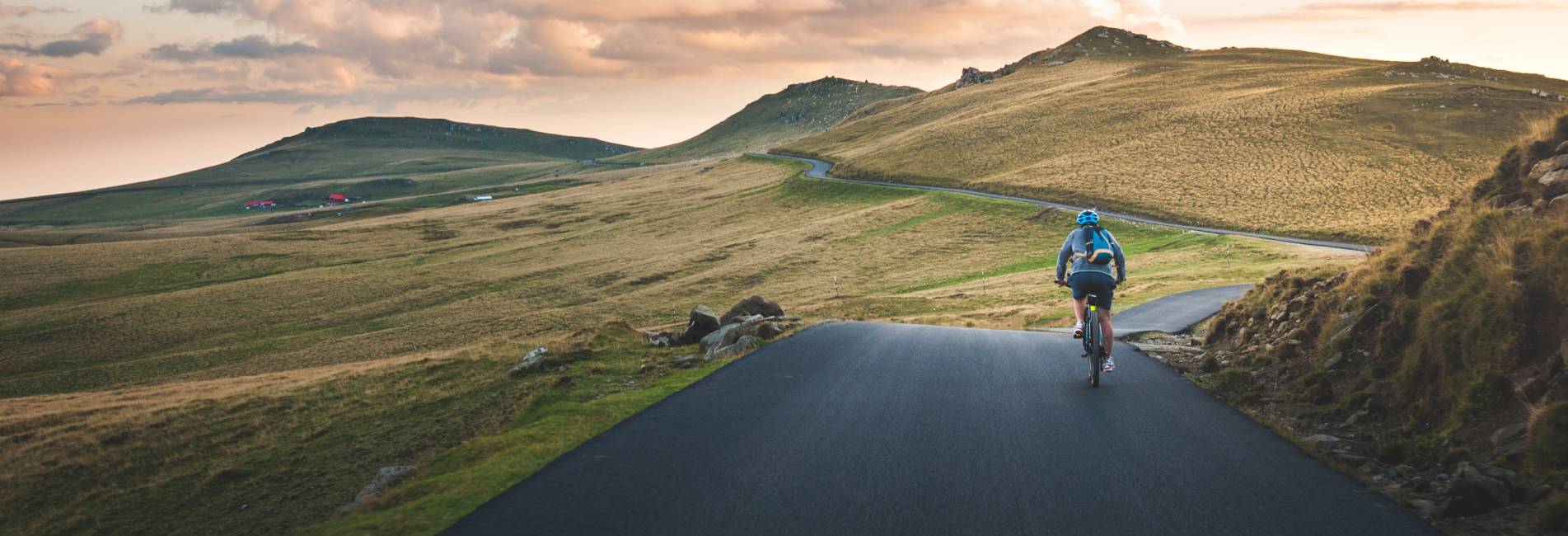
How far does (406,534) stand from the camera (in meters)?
7.79

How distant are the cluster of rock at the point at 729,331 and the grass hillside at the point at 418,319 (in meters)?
1.44

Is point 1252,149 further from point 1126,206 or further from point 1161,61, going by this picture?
point 1161,61

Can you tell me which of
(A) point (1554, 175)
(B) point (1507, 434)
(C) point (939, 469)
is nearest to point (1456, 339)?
(B) point (1507, 434)

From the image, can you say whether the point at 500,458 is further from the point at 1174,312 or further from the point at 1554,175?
the point at 1174,312

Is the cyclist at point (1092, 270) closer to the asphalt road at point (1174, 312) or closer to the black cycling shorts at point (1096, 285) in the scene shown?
the black cycling shorts at point (1096, 285)

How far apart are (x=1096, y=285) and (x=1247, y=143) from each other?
8582 centimetres

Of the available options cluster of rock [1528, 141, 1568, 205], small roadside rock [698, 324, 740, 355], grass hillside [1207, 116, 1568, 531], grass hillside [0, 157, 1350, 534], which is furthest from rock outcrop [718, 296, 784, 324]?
cluster of rock [1528, 141, 1568, 205]

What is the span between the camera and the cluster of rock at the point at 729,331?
17.9m

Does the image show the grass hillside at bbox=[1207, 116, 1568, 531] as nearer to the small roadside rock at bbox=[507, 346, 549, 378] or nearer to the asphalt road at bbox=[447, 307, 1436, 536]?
the asphalt road at bbox=[447, 307, 1436, 536]

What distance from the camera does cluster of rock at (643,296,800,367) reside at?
17891 mm

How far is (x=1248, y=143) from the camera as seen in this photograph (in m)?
87.2

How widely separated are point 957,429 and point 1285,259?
1582 inches

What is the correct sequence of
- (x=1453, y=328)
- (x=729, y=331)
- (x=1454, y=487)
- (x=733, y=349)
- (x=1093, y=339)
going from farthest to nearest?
(x=729, y=331), (x=733, y=349), (x=1093, y=339), (x=1453, y=328), (x=1454, y=487)

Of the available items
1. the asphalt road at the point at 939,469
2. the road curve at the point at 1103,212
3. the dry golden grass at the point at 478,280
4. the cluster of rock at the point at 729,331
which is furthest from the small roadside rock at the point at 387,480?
the dry golden grass at the point at 478,280
